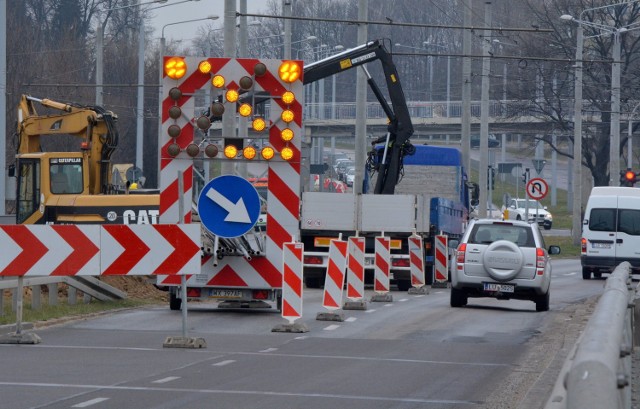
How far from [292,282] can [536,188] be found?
2321cm

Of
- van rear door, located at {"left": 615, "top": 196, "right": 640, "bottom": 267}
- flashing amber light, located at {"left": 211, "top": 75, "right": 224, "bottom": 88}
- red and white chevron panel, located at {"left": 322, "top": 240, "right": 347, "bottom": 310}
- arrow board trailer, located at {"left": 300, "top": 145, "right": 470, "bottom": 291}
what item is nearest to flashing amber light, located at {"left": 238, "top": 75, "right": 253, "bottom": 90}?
Result: flashing amber light, located at {"left": 211, "top": 75, "right": 224, "bottom": 88}

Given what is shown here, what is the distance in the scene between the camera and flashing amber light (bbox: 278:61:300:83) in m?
19.1

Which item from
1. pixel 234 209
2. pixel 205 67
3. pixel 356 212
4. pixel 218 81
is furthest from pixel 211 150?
pixel 356 212

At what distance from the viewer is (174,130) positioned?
19.1 meters

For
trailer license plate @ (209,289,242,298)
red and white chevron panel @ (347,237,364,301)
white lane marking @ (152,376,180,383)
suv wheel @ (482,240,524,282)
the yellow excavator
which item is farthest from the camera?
the yellow excavator

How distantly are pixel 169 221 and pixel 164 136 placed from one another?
4.10ft

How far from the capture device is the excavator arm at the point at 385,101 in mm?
29672

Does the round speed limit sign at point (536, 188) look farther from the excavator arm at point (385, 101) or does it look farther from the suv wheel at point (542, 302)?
the suv wheel at point (542, 302)

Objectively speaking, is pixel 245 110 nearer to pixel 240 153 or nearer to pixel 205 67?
pixel 240 153

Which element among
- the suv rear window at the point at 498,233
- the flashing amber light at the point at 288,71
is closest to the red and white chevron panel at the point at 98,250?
the flashing amber light at the point at 288,71

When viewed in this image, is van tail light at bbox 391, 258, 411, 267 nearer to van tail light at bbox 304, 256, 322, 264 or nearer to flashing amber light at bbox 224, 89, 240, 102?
van tail light at bbox 304, 256, 322, 264

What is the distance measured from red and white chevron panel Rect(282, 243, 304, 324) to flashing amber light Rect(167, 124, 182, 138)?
2950mm

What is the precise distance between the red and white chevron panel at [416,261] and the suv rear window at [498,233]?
482cm

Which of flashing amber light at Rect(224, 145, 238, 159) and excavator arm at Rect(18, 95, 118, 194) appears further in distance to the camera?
excavator arm at Rect(18, 95, 118, 194)
